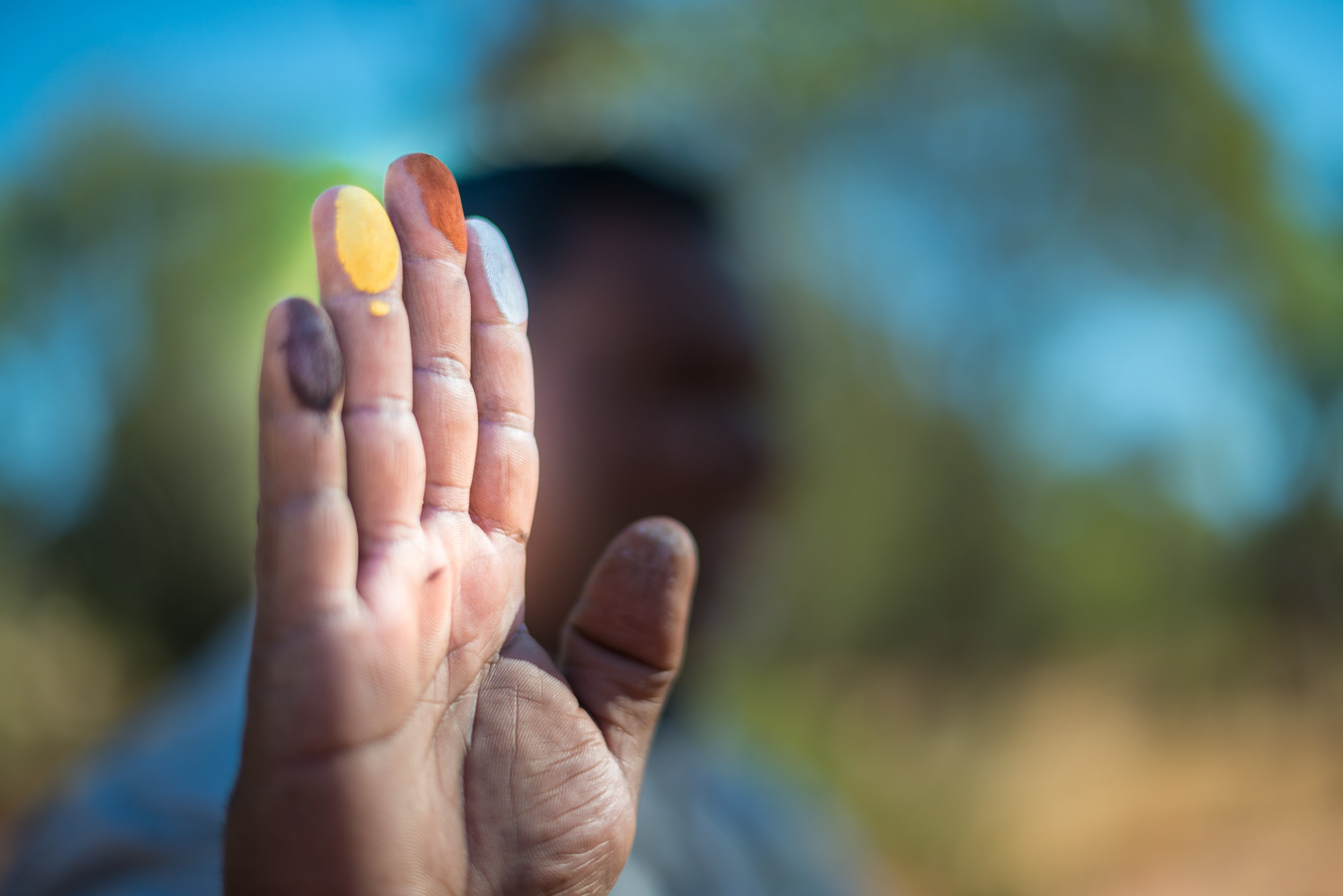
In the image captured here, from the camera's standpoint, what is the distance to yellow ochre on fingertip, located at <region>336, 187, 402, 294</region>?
15.5 inches

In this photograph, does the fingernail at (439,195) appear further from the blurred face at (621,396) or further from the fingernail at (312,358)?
the blurred face at (621,396)

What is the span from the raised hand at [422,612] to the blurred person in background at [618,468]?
15.8 inches

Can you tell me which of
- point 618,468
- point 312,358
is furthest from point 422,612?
point 618,468

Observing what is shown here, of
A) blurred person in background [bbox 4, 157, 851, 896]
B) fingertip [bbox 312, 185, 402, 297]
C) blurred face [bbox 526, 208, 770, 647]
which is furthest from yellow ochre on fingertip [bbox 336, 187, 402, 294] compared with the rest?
blurred face [bbox 526, 208, 770, 647]

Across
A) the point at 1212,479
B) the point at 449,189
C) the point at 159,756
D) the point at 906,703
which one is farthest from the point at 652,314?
the point at 1212,479

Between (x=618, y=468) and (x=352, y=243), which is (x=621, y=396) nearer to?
(x=618, y=468)

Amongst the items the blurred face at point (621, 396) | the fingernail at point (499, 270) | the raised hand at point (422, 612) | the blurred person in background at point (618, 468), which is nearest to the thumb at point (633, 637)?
the raised hand at point (422, 612)

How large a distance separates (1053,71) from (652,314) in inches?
80.7

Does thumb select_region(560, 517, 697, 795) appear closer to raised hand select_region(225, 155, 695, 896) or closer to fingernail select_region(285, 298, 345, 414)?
raised hand select_region(225, 155, 695, 896)

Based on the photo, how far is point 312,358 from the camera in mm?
369

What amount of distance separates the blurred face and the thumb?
563mm

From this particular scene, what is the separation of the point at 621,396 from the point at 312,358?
2.33 feet

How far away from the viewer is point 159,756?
2.81 ft

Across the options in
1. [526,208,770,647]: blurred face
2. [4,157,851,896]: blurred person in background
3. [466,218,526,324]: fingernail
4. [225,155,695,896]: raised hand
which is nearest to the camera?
[225,155,695,896]: raised hand
